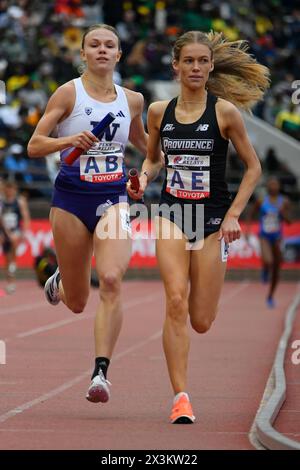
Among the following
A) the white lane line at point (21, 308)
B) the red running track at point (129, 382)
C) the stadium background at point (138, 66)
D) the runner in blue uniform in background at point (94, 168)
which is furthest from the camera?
the stadium background at point (138, 66)

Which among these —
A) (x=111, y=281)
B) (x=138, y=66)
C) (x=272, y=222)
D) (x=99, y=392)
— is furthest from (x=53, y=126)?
(x=138, y=66)

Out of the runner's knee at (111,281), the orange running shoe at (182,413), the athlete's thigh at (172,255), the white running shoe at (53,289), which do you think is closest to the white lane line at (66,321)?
the white running shoe at (53,289)

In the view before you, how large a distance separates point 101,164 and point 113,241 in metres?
0.55

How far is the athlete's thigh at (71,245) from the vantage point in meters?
9.34

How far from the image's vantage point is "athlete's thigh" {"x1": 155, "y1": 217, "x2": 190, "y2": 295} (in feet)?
28.3

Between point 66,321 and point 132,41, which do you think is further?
point 132,41

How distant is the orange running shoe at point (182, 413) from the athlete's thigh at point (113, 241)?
968 millimetres

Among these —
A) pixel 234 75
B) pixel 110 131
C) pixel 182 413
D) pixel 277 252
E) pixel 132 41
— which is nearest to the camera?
pixel 182 413

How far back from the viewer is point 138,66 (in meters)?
31.9

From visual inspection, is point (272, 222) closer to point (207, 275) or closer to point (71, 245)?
point (71, 245)

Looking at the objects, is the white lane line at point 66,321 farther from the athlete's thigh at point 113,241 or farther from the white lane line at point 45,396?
the athlete's thigh at point 113,241

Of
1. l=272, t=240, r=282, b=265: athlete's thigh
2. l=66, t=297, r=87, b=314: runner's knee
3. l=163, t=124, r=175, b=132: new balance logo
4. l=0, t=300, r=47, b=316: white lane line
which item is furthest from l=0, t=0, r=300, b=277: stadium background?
l=163, t=124, r=175, b=132: new balance logo
